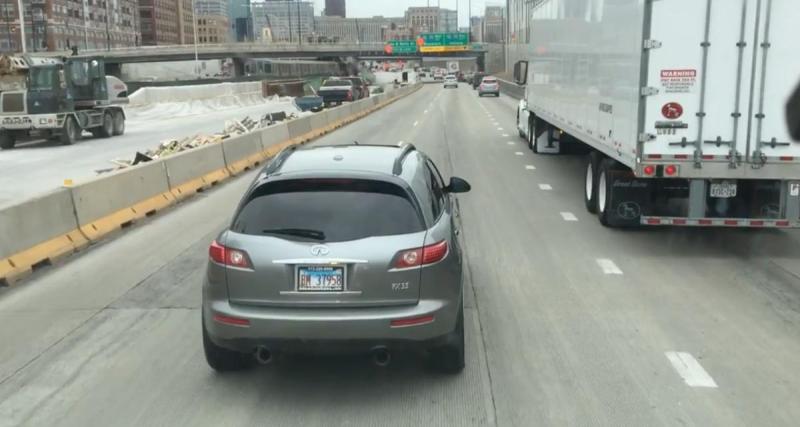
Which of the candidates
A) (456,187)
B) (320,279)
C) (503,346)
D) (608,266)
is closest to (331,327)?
(320,279)

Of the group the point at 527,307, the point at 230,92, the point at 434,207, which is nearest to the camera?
the point at 434,207

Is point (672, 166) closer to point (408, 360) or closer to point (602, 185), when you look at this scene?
point (602, 185)

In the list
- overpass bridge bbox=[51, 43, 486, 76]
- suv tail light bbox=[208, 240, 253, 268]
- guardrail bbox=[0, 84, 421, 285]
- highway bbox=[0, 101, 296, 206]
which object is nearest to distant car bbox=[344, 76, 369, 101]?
highway bbox=[0, 101, 296, 206]

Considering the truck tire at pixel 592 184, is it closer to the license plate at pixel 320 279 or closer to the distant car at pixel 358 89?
the license plate at pixel 320 279

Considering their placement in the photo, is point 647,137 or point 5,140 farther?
point 5,140

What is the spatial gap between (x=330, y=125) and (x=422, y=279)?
28.6 metres

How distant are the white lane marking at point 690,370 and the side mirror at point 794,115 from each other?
3.92 metres

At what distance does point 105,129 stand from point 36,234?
23.2 metres

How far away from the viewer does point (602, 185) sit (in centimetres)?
1115

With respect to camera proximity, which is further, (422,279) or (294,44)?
(294,44)

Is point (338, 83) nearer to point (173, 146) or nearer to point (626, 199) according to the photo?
point (173, 146)

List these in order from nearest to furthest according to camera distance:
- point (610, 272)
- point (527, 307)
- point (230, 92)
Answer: point (527, 307)
point (610, 272)
point (230, 92)

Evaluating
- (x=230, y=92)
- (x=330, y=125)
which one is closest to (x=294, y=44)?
(x=230, y=92)

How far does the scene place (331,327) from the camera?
193 inches
